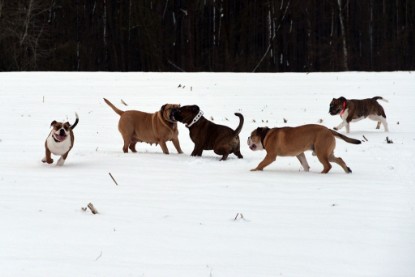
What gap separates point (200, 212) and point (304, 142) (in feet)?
8.64

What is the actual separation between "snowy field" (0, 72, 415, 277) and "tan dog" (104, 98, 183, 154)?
0.34 m

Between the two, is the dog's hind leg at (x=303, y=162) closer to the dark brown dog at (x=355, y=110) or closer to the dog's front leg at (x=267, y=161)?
the dog's front leg at (x=267, y=161)

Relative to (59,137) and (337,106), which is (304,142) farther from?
(337,106)

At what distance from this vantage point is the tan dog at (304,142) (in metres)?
8.45

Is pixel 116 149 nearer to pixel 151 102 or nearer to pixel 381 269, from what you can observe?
pixel 151 102

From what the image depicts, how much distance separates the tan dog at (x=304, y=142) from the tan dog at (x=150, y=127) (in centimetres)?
209

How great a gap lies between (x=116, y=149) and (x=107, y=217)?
18.5 ft

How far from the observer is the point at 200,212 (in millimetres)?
6285
